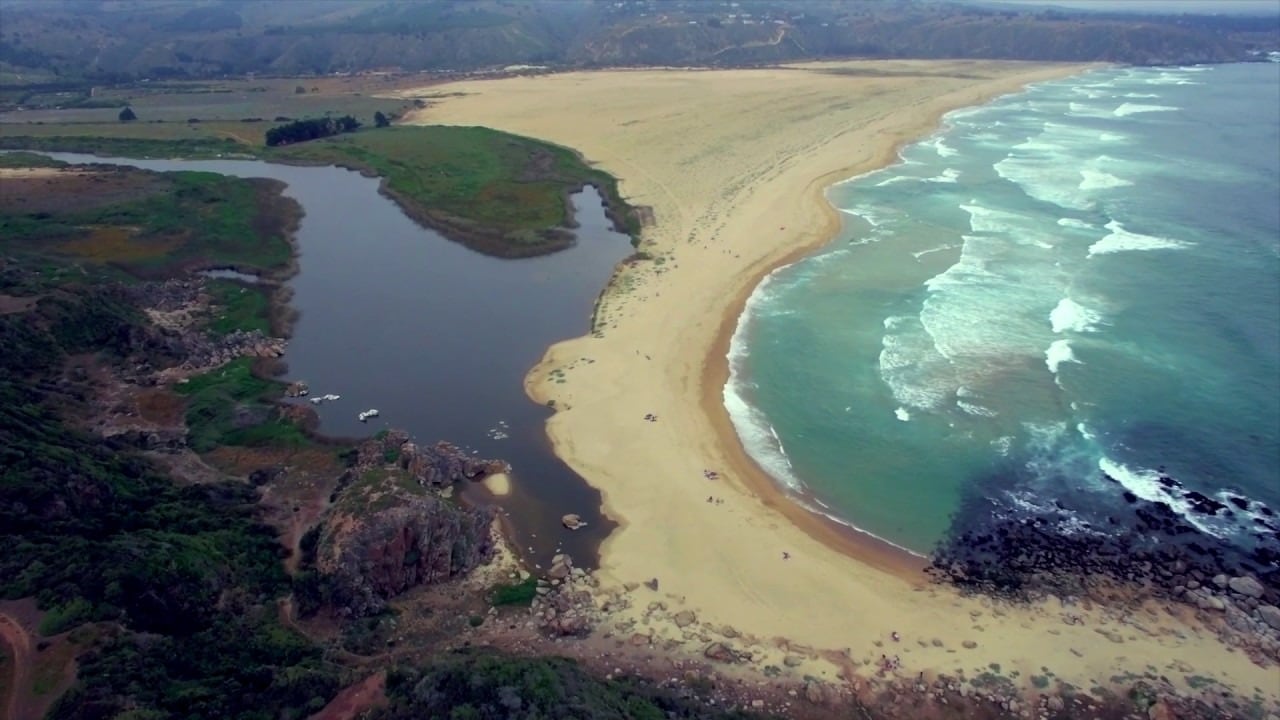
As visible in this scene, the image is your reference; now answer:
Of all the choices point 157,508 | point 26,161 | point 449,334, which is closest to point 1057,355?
point 449,334

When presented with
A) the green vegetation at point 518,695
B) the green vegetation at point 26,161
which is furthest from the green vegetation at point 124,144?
the green vegetation at point 518,695

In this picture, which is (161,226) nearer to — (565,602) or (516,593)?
(516,593)

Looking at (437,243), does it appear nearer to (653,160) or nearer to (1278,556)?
(653,160)

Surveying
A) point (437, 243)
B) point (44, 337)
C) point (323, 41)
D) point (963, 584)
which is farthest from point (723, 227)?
point (323, 41)

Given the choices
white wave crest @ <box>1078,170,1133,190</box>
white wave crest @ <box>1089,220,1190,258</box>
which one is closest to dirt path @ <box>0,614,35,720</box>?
white wave crest @ <box>1089,220,1190,258</box>

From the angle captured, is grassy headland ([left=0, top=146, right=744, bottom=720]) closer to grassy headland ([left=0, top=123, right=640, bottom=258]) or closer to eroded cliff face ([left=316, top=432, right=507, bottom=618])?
eroded cliff face ([left=316, top=432, right=507, bottom=618])

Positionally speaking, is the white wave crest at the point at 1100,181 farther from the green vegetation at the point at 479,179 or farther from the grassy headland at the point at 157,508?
the grassy headland at the point at 157,508
